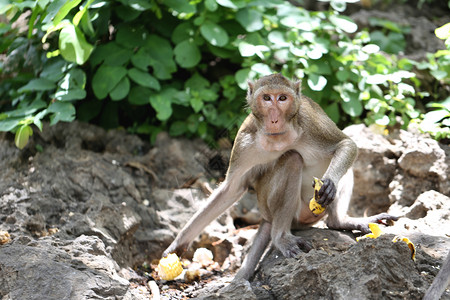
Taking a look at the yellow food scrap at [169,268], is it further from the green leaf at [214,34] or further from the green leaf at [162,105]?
the green leaf at [214,34]

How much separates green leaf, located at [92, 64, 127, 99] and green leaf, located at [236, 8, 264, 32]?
1419 mm

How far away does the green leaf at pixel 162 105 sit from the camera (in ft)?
20.0

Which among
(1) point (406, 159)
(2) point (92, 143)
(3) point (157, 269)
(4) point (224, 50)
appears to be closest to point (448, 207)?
(1) point (406, 159)

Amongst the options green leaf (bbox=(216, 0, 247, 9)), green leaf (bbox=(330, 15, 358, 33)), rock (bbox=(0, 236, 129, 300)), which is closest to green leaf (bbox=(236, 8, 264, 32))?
green leaf (bbox=(216, 0, 247, 9))

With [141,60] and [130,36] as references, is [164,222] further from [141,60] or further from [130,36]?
[130,36]

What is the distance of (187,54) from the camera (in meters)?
6.36

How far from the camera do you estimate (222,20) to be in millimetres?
6602

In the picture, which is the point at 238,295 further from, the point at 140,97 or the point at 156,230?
the point at 140,97

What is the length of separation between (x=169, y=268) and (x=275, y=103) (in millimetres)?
1678


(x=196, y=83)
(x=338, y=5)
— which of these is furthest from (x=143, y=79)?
(x=338, y=5)

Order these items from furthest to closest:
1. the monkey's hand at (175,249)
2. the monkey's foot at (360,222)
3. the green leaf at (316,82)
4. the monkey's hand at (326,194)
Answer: the green leaf at (316,82) < the monkey's hand at (175,249) < the monkey's foot at (360,222) < the monkey's hand at (326,194)

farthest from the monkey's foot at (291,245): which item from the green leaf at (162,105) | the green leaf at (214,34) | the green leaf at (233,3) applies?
the green leaf at (233,3)

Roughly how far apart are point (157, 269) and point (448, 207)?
105 inches

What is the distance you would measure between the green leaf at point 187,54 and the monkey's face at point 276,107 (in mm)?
1942
